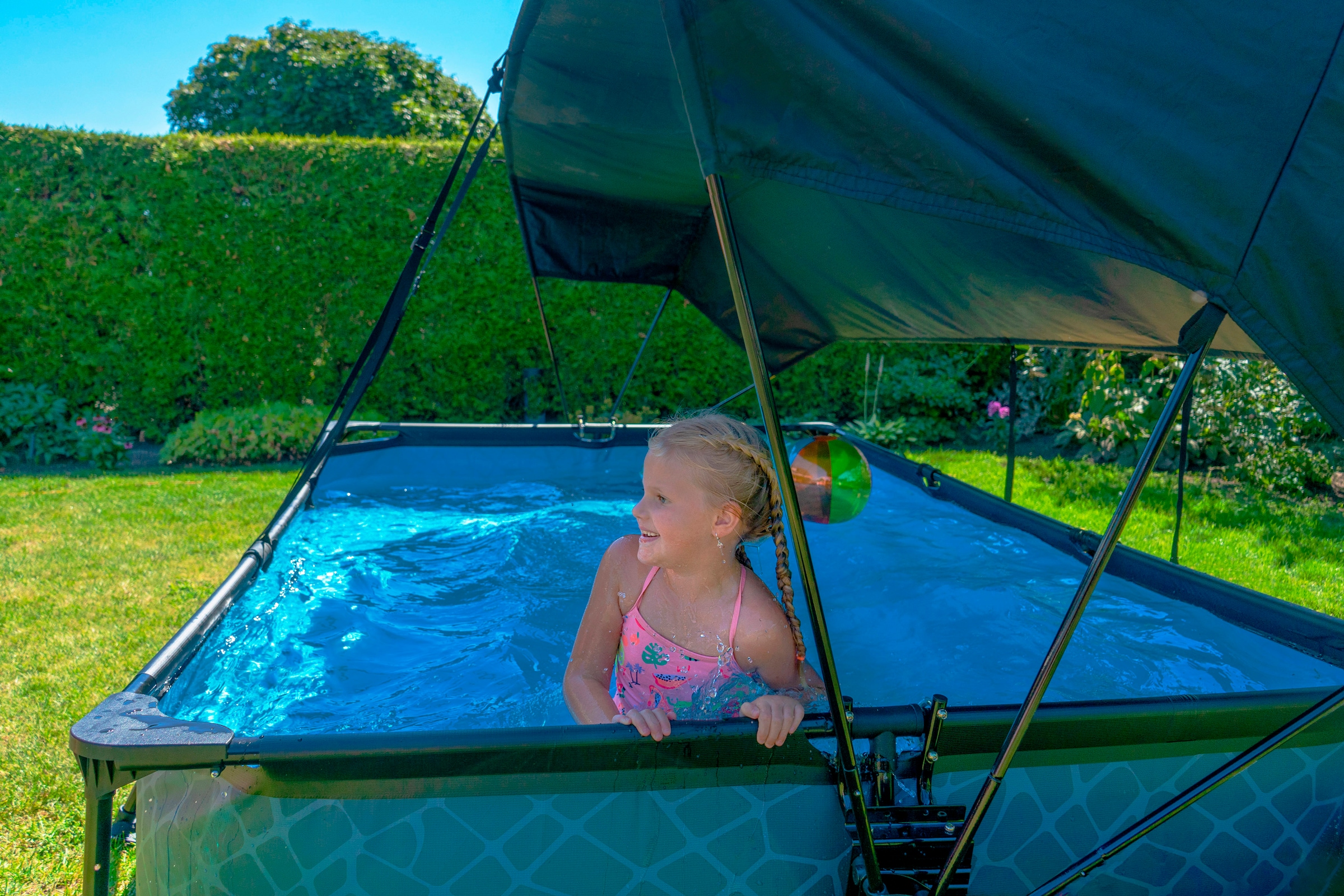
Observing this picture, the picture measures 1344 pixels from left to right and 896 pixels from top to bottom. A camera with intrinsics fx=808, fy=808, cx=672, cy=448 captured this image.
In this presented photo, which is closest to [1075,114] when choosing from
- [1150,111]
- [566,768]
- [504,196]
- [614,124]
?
[1150,111]

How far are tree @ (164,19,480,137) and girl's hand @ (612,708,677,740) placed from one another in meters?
14.6

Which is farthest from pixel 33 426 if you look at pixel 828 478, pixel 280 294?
pixel 828 478

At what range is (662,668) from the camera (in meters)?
1.98

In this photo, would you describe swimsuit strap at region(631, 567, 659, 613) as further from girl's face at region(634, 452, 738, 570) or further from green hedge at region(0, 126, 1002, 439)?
green hedge at region(0, 126, 1002, 439)

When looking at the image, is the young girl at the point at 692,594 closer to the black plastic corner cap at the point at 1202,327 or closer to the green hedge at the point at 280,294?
the black plastic corner cap at the point at 1202,327

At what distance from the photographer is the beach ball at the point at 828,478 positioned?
10.5 ft

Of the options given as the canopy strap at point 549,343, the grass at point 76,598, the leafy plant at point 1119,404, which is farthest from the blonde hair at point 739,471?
the leafy plant at point 1119,404

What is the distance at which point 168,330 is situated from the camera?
24.3ft

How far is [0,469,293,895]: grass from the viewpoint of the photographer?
240 cm

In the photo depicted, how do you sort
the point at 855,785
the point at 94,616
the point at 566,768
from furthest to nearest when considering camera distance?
the point at 94,616 < the point at 566,768 < the point at 855,785

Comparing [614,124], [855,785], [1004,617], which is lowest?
[1004,617]

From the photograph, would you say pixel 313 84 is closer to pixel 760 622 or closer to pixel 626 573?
pixel 626 573

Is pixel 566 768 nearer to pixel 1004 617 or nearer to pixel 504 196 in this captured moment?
pixel 1004 617

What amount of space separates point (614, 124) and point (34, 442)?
6772 millimetres
